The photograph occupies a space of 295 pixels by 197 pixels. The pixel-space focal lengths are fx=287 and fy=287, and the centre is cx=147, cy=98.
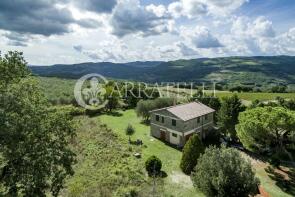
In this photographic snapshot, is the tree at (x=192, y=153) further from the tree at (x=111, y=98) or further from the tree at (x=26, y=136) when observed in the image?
the tree at (x=111, y=98)

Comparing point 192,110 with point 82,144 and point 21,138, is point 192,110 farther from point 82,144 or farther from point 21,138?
point 21,138

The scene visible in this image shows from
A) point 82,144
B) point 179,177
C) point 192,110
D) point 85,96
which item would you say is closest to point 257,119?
point 179,177

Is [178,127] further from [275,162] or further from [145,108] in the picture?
[145,108]

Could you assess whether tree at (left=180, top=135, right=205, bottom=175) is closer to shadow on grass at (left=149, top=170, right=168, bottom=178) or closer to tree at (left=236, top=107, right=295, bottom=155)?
shadow on grass at (left=149, top=170, right=168, bottom=178)

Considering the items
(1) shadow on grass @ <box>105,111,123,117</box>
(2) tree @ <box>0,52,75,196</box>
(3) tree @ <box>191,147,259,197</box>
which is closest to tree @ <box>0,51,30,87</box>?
(2) tree @ <box>0,52,75,196</box>

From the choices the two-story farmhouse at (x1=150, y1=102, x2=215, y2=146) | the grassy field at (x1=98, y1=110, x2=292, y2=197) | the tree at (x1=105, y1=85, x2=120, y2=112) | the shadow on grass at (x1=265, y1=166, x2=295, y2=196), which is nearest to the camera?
the grassy field at (x1=98, y1=110, x2=292, y2=197)
